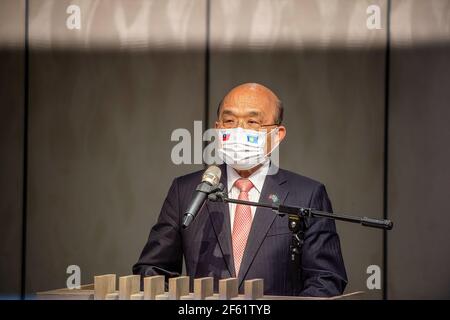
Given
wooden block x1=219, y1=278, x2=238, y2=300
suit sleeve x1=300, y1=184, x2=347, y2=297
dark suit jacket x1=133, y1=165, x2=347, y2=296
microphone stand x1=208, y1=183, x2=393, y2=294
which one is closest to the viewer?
wooden block x1=219, y1=278, x2=238, y2=300

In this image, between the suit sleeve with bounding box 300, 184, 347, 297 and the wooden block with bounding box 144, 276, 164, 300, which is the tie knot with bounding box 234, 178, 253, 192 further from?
the wooden block with bounding box 144, 276, 164, 300

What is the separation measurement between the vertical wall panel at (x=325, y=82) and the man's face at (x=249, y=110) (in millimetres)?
1656

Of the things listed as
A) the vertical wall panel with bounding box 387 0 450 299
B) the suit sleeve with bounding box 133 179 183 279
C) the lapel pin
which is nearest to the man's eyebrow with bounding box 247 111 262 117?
the lapel pin

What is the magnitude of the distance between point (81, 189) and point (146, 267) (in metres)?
2.09

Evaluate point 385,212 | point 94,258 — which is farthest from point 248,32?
point 94,258

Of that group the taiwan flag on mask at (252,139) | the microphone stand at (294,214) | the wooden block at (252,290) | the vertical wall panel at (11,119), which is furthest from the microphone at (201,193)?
the vertical wall panel at (11,119)

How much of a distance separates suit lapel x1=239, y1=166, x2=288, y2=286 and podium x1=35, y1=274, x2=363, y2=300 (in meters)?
0.75

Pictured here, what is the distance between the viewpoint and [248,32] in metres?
5.14

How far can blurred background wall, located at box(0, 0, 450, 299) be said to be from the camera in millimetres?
5035

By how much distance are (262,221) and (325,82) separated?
205cm

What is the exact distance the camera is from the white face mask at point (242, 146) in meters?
3.39
